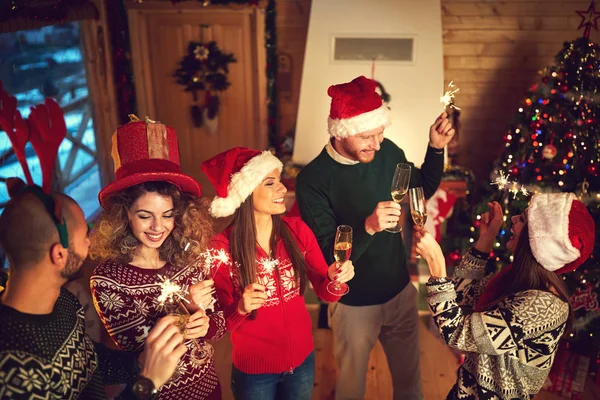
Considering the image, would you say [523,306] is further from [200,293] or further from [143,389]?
[143,389]

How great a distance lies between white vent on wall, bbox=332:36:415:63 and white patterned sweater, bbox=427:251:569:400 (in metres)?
3.10

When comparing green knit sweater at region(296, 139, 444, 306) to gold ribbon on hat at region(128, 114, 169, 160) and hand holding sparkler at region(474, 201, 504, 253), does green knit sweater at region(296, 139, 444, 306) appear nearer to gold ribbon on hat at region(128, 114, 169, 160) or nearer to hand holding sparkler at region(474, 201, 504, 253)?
hand holding sparkler at region(474, 201, 504, 253)

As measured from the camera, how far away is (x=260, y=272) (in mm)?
1942

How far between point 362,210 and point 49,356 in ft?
5.15

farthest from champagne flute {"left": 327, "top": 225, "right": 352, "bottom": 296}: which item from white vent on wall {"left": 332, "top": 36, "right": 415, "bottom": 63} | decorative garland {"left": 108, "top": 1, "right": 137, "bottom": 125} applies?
decorative garland {"left": 108, "top": 1, "right": 137, "bottom": 125}

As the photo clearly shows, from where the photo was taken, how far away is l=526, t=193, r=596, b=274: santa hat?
1.58 meters

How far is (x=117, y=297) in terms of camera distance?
1641 millimetres

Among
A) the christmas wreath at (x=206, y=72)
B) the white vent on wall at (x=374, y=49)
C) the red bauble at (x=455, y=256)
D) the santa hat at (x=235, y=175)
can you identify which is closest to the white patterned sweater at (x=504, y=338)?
the santa hat at (x=235, y=175)

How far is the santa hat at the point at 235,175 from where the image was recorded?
1.89 metres

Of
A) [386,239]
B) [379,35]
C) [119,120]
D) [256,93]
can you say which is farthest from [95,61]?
[386,239]

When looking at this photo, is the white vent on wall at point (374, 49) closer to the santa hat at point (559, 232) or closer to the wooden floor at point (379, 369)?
the wooden floor at point (379, 369)

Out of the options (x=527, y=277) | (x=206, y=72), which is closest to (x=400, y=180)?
(x=527, y=277)

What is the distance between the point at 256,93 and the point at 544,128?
3.01m

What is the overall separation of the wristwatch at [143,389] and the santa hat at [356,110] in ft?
4.88
